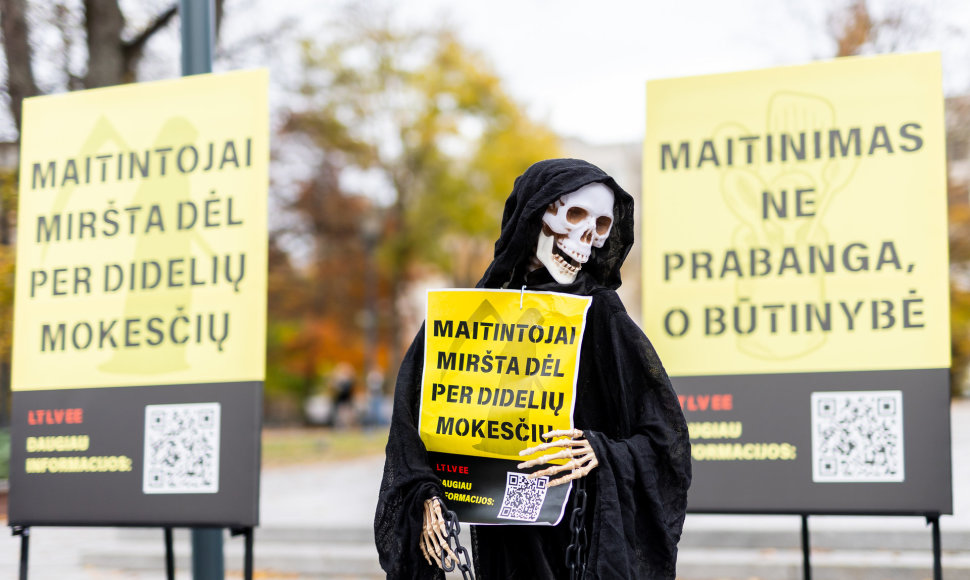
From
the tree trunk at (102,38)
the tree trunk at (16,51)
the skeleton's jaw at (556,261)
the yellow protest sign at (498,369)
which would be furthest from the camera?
the tree trunk at (102,38)

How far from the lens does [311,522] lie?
7.71 m

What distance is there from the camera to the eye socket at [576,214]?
7.80 feet

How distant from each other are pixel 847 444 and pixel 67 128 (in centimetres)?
370

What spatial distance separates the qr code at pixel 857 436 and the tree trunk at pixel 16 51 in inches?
254

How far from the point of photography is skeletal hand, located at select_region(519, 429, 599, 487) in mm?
2191

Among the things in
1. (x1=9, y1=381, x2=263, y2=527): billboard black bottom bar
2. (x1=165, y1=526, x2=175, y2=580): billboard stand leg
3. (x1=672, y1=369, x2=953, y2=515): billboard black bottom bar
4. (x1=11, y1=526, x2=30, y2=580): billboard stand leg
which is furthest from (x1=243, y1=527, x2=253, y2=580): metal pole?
(x1=672, y1=369, x2=953, y2=515): billboard black bottom bar

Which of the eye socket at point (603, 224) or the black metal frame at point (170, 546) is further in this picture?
the black metal frame at point (170, 546)

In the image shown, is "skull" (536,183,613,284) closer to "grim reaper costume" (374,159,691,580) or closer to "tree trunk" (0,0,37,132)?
"grim reaper costume" (374,159,691,580)

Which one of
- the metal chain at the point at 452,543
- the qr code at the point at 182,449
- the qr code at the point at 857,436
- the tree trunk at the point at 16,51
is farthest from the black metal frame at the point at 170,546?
the tree trunk at the point at 16,51

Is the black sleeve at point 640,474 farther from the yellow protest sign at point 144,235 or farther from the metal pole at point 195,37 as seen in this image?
the metal pole at point 195,37

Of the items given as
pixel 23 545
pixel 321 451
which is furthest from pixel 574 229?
pixel 321 451

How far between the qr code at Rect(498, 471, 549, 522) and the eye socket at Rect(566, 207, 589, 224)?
64cm

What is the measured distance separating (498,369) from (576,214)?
1.41 ft

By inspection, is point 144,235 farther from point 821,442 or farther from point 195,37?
point 821,442
